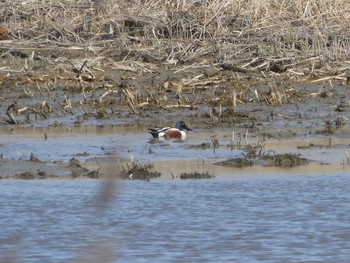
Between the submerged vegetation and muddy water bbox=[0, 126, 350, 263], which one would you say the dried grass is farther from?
muddy water bbox=[0, 126, 350, 263]

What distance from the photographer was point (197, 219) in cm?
629

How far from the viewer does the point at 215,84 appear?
12367mm

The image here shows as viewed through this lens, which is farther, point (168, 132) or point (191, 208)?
point (168, 132)

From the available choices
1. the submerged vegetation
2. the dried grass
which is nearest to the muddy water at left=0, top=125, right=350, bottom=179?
the submerged vegetation

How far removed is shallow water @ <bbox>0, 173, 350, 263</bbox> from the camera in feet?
17.1

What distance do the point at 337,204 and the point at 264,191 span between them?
69cm

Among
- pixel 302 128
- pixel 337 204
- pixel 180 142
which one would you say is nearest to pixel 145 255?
pixel 337 204

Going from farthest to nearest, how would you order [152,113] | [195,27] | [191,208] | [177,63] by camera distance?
[195,27], [177,63], [152,113], [191,208]

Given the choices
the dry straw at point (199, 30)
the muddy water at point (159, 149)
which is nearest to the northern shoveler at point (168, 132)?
the muddy water at point (159, 149)

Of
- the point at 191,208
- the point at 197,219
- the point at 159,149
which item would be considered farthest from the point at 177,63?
the point at 197,219

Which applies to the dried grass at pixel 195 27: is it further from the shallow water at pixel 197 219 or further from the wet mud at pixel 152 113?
the shallow water at pixel 197 219

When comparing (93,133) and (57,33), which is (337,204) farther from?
(57,33)

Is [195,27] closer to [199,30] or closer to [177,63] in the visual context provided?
[199,30]

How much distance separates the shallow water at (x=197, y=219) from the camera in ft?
17.1
